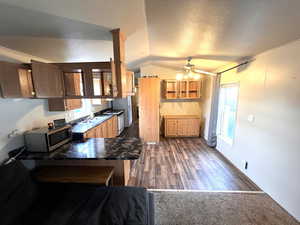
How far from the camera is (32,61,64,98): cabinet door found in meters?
1.72

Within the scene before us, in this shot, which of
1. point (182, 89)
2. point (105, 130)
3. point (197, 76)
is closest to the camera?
point (105, 130)

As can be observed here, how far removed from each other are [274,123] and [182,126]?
2909mm

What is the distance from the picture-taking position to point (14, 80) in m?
1.60

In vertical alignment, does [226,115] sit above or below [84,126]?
above

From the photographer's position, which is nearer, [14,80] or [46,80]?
[14,80]

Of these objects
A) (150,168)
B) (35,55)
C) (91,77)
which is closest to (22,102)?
(35,55)

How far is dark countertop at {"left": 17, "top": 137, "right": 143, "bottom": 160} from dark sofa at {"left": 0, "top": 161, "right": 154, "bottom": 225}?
1.11ft

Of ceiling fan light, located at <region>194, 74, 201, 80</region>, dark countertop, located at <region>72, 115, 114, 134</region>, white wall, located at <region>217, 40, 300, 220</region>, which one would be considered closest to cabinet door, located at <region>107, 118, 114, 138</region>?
dark countertop, located at <region>72, 115, 114, 134</region>

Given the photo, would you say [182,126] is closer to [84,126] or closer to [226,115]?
[226,115]

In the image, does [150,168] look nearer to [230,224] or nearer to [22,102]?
[230,224]

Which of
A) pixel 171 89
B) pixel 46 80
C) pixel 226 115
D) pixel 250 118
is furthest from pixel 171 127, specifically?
pixel 46 80

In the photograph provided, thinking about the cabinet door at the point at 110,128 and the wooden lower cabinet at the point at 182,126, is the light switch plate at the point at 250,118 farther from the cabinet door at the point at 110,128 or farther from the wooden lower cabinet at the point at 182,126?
the cabinet door at the point at 110,128

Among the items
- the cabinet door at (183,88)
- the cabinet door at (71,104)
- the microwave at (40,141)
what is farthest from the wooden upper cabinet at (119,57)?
the cabinet door at (183,88)

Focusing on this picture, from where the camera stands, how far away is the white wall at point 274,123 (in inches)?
70.0
